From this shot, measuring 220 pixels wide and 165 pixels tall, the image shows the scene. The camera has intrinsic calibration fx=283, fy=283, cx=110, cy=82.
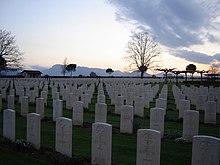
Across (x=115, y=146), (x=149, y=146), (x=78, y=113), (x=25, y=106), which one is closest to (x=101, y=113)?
(x=78, y=113)

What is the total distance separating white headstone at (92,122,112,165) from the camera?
591 centimetres

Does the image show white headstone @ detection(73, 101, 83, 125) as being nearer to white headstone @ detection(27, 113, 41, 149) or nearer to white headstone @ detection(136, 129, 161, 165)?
white headstone @ detection(27, 113, 41, 149)

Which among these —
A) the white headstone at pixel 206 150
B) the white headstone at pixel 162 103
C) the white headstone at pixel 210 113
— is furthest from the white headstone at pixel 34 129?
the white headstone at pixel 210 113

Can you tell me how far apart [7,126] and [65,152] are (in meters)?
2.26

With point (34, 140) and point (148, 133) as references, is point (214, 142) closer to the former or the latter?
point (148, 133)

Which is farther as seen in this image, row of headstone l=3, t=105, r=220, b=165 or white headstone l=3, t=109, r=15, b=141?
white headstone l=3, t=109, r=15, b=141

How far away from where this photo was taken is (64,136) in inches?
264

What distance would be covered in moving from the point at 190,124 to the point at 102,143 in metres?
3.58

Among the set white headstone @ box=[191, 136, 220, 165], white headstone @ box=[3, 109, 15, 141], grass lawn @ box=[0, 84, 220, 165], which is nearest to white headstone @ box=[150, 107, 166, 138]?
grass lawn @ box=[0, 84, 220, 165]

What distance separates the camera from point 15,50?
52719mm

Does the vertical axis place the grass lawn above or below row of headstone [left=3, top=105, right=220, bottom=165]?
below

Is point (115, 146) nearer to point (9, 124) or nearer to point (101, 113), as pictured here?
point (101, 113)

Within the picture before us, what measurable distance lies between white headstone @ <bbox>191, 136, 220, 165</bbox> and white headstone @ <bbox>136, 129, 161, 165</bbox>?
69cm

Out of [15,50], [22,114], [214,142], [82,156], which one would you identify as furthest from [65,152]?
[15,50]
